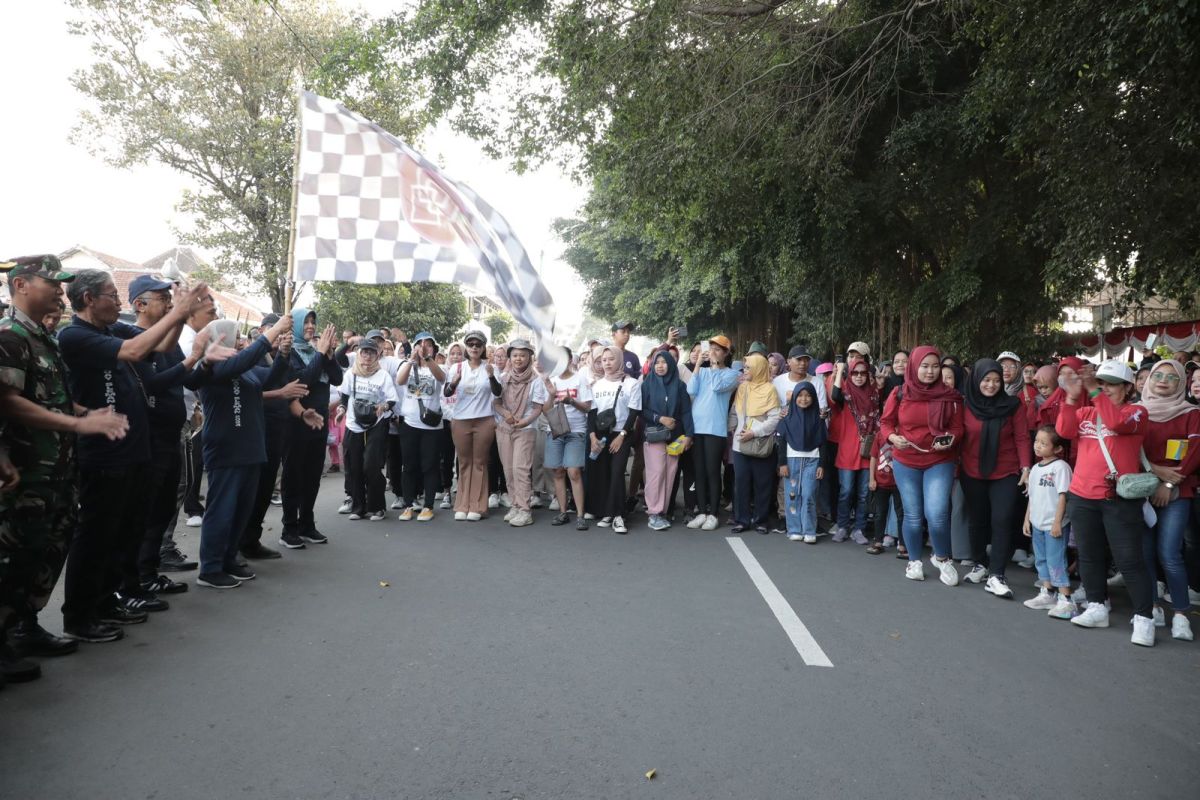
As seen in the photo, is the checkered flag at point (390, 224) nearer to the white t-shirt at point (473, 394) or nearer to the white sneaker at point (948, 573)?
the white t-shirt at point (473, 394)

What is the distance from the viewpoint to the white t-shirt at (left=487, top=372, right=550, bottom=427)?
27.4 feet

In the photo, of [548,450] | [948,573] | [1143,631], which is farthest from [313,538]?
[1143,631]

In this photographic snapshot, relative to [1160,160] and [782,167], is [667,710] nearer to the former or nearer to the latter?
[1160,160]

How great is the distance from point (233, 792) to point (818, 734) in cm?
244

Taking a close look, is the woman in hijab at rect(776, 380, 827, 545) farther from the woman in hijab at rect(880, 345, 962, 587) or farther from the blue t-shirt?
the blue t-shirt

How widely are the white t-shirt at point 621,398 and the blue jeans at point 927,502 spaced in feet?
9.62

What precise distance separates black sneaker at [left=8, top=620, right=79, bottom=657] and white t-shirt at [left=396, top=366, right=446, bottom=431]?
453cm

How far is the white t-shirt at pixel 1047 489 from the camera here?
588 cm

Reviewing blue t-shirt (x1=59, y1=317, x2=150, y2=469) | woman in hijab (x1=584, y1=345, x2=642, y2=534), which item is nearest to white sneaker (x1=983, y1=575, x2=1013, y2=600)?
woman in hijab (x1=584, y1=345, x2=642, y2=534)

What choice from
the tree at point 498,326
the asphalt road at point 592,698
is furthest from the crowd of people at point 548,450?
the tree at point 498,326

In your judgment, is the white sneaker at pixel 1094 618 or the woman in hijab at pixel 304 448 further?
the woman in hijab at pixel 304 448

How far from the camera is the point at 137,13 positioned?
2027 cm

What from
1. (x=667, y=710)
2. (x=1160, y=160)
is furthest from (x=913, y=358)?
(x=667, y=710)

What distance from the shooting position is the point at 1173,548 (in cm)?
530
